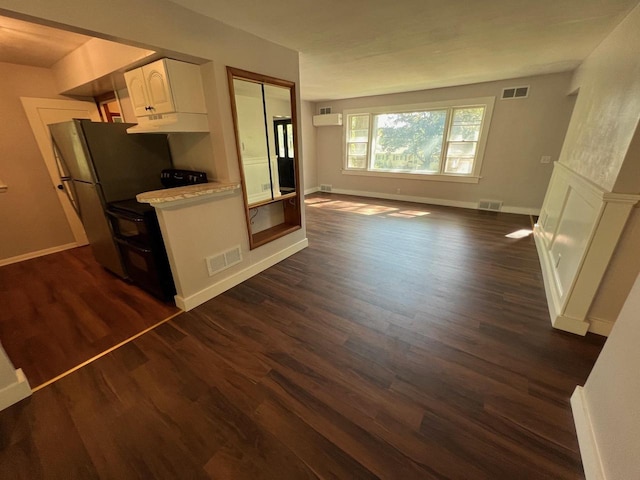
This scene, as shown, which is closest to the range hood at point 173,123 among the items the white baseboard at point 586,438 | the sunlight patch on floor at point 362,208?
the white baseboard at point 586,438

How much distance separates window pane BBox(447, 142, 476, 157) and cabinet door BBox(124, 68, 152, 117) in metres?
5.48

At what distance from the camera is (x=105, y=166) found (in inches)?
95.4

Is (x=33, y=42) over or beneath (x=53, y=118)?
over

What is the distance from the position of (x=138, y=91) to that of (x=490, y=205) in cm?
605

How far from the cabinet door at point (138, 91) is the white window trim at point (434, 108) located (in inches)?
201

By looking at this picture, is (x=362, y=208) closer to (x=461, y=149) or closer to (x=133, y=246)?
(x=461, y=149)

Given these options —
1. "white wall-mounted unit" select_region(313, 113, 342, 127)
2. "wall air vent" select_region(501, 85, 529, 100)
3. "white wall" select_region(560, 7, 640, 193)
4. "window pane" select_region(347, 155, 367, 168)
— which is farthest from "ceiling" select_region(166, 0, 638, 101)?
"window pane" select_region(347, 155, 367, 168)

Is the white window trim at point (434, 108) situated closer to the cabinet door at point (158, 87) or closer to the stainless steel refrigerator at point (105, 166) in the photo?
the stainless steel refrigerator at point (105, 166)

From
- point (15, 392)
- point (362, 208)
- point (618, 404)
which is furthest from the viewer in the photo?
point (362, 208)

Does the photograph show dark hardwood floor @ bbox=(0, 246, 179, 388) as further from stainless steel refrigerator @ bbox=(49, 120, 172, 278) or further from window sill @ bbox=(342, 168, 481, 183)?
window sill @ bbox=(342, 168, 481, 183)

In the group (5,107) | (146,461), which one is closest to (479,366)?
(146,461)

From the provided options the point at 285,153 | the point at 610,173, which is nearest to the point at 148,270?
the point at 285,153

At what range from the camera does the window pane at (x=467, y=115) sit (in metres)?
4.93

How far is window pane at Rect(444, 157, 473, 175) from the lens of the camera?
5.27 m
